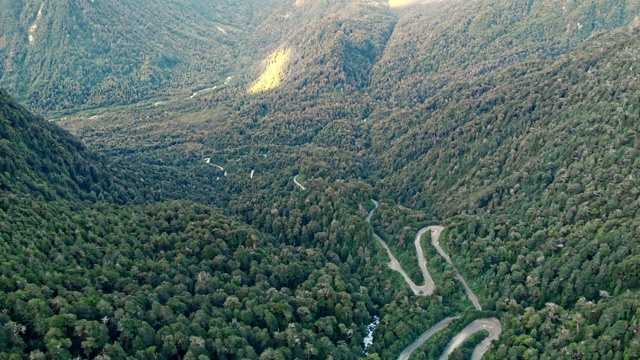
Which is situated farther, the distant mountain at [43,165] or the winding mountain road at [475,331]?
the distant mountain at [43,165]

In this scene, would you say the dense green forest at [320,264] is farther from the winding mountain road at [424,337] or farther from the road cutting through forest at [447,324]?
the road cutting through forest at [447,324]

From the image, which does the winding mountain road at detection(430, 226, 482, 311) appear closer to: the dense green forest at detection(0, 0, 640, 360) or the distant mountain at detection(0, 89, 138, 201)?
the dense green forest at detection(0, 0, 640, 360)

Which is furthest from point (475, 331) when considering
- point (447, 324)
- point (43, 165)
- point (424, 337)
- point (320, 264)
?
point (43, 165)

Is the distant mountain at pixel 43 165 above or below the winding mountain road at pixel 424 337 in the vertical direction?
above

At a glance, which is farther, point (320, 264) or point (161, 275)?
point (320, 264)

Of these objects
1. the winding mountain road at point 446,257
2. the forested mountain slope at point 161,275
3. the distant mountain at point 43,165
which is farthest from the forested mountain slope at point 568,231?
the distant mountain at point 43,165

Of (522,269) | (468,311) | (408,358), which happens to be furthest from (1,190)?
(522,269)

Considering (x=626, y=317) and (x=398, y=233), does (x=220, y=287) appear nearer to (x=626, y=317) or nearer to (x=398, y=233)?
(x=398, y=233)

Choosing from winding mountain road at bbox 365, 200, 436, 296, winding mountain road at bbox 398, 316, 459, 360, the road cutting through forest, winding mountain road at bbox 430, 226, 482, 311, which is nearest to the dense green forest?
winding mountain road at bbox 398, 316, 459, 360

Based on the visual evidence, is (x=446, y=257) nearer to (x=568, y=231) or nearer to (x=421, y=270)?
(x=421, y=270)
